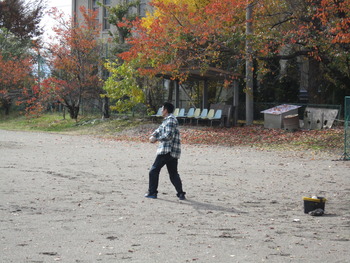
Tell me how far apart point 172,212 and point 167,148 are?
1.45m

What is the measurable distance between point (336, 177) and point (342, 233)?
5.58 meters

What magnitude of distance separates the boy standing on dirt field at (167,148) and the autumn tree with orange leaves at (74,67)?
23.3m

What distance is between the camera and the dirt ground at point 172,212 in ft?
20.3

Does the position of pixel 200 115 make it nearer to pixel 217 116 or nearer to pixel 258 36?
pixel 217 116

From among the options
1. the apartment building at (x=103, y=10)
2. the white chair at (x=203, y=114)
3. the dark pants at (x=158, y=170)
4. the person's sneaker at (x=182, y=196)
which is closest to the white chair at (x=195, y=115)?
the white chair at (x=203, y=114)

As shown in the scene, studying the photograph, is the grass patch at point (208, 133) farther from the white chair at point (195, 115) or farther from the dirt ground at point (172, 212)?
the dirt ground at point (172, 212)

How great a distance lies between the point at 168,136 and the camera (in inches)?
378

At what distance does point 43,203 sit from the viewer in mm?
9031

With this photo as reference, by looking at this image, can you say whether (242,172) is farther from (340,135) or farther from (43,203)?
(340,135)

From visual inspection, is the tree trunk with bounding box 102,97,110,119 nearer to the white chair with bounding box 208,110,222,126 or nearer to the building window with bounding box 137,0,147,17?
the white chair with bounding box 208,110,222,126

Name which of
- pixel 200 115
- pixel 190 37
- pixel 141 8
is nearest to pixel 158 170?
pixel 190 37

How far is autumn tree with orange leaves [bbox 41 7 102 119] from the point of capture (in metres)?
32.7

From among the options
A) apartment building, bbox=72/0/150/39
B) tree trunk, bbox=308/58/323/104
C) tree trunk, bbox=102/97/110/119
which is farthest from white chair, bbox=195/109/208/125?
apartment building, bbox=72/0/150/39

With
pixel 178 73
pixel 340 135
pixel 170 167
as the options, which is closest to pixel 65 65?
pixel 178 73
